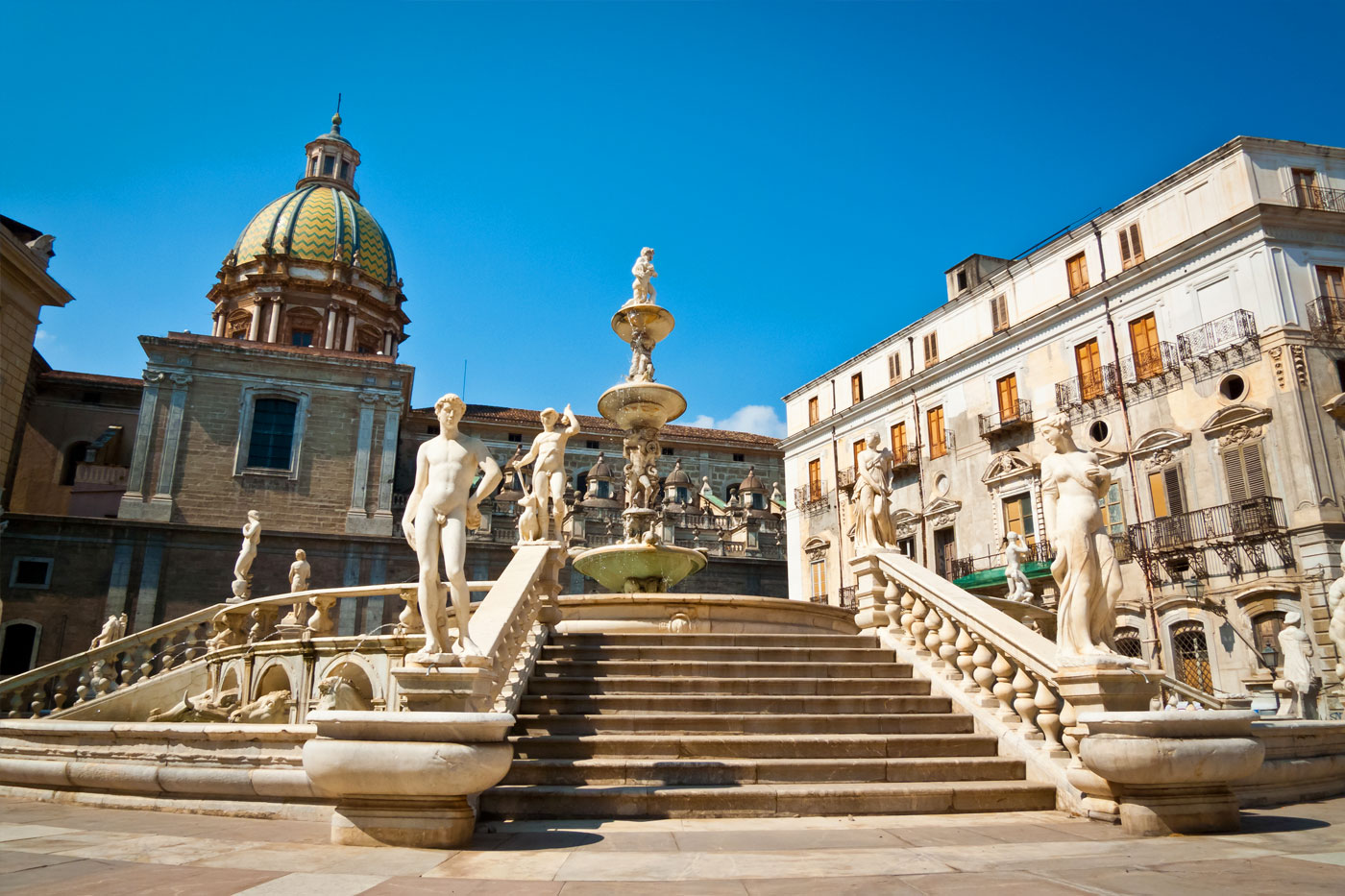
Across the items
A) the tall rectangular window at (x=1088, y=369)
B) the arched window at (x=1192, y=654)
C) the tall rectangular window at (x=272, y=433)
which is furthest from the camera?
the tall rectangular window at (x=272, y=433)

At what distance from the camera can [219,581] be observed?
Result: 107ft

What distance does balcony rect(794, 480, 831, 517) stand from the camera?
119ft

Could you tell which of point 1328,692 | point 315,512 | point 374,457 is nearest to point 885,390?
point 1328,692

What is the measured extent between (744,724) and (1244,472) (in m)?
19.8

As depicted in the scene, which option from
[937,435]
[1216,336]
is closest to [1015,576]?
[1216,336]

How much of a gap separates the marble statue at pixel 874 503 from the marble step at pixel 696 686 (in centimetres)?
253

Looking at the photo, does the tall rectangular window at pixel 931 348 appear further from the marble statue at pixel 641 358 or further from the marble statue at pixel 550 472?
the marble statue at pixel 550 472

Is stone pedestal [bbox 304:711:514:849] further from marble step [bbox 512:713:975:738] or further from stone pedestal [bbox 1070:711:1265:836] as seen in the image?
stone pedestal [bbox 1070:711:1265:836]

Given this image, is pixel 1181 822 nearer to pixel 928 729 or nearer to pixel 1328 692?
pixel 928 729

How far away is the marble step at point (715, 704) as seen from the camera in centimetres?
806

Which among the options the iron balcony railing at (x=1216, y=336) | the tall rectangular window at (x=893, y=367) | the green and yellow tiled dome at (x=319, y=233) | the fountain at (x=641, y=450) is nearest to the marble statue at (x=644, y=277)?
the fountain at (x=641, y=450)

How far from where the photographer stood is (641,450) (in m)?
15.2

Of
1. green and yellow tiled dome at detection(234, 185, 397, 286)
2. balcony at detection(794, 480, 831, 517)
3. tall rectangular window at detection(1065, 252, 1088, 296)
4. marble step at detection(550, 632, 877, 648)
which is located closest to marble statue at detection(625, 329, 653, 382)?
marble step at detection(550, 632, 877, 648)

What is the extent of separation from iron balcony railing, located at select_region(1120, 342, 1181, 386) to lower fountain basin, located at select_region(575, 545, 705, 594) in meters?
16.9
